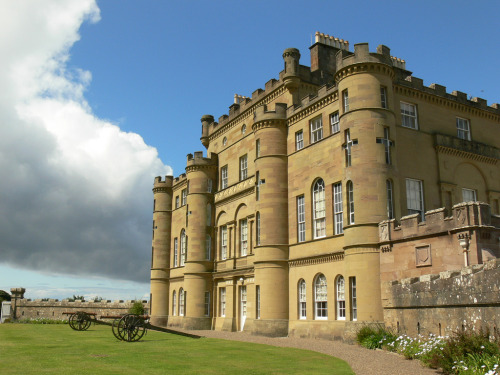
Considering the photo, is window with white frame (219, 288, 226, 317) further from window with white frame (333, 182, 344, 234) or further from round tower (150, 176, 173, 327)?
window with white frame (333, 182, 344, 234)

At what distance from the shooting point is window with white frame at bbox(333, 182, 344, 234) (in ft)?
87.3

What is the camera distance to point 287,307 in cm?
2977

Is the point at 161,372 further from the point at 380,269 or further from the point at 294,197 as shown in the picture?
the point at 294,197

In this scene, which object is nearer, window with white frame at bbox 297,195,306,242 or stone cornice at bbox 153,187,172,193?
window with white frame at bbox 297,195,306,242

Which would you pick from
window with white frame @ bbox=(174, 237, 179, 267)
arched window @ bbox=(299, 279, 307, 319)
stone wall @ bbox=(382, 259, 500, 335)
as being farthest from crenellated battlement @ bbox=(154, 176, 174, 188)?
stone wall @ bbox=(382, 259, 500, 335)

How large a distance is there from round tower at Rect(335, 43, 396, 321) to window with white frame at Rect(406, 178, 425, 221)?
224 cm

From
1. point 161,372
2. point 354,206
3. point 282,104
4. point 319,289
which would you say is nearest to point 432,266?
point 354,206

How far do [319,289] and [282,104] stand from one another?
11.6 metres

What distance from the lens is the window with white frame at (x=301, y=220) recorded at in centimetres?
2962

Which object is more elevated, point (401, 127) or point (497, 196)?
point (401, 127)

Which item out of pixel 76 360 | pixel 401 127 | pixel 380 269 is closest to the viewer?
pixel 76 360

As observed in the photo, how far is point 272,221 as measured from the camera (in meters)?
30.8

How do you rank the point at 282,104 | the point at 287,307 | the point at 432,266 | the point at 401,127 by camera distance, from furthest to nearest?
the point at 282,104, the point at 287,307, the point at 401,127, the point at 432,266

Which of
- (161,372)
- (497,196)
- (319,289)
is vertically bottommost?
(161,372)
